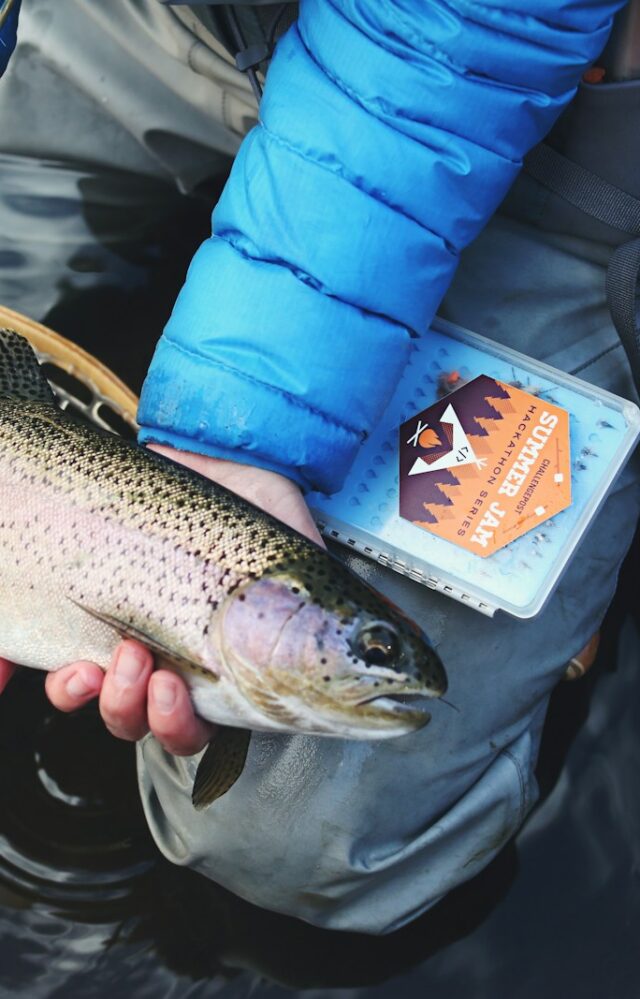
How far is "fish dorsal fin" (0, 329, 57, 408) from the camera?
5.38ft

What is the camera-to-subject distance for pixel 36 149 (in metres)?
2.49

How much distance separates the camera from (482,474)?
1.82 m

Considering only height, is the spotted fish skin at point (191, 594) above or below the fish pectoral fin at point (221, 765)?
above

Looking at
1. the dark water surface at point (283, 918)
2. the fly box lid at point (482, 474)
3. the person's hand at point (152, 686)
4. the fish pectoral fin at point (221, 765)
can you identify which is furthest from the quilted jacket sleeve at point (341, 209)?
the dark water surface at point (283, 918)

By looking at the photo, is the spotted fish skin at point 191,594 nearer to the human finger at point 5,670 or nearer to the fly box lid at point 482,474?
the human finger at point 5,670

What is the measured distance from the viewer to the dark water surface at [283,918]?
2.02 m

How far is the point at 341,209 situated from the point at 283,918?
1425 millimetres

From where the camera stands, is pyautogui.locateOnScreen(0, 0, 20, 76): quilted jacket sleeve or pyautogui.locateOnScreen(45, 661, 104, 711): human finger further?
pyautogui.locateOnScreen(0, 0, 20, 76): quilted jacket sleeve

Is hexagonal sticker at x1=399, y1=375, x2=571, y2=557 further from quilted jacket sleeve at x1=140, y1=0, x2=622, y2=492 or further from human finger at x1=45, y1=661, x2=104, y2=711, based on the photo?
human finger at x1=45, y1=661, x2=104, y2=711

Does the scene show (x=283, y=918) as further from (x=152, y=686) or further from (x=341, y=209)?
(x=341, y=209)

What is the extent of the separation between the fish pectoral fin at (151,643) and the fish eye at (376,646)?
220mm

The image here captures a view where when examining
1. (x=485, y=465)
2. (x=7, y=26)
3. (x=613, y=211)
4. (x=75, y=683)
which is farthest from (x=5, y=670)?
(x=613, y=211)

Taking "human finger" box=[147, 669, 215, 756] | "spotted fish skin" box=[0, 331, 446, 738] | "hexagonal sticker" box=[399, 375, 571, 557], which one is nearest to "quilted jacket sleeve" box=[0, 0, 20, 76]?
"spotted fish skin" box=[0, 331, 446, 738]

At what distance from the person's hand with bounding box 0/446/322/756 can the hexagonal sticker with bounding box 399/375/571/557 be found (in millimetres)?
263
